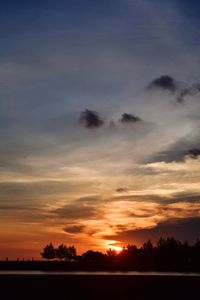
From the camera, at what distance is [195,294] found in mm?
62125

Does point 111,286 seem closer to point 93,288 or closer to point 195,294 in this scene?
point 93,288

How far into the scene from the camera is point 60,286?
A: 6850cm

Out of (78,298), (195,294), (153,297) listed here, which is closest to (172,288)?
(195,294)

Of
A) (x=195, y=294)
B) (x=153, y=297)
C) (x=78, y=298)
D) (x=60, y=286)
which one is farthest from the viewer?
(x=60, y=286)

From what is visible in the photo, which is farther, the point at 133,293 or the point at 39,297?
the point at 133,293

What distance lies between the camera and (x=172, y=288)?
69312 mm

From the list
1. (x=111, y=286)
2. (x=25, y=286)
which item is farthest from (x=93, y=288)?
(x=25, y=286)

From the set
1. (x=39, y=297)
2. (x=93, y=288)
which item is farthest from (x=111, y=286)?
(x=39, y=297)

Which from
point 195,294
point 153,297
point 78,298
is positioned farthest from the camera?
point 195,294

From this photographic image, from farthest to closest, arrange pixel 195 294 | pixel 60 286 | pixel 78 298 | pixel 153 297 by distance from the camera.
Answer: pixel 60 286 < pixel 195 294 < pixel 153 297 < pixel 78 298

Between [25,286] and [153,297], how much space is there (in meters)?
20.2

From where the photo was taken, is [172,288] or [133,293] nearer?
[133,293]

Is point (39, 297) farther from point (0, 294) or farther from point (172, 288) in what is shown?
point (172, 288)

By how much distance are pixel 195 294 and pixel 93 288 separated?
42.9 feet
